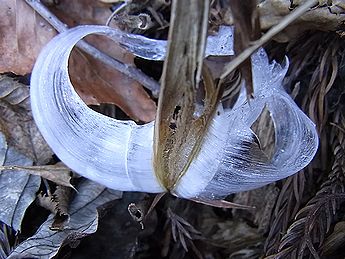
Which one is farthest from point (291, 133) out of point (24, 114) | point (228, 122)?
point (24, 114)

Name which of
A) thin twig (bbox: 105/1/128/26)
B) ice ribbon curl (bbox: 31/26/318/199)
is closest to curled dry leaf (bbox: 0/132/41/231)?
ice ribbon curl (bbox: 31/26/318/199)

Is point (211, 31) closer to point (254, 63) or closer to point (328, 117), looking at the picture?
point (254, 63)

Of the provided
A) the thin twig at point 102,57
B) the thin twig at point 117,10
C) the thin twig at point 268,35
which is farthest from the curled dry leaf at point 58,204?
the thin twig at point 268,35

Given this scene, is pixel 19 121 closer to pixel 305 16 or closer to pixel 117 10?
pixel 117 10

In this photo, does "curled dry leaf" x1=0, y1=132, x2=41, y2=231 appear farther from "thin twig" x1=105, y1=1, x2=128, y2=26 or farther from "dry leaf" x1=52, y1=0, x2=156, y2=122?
"thin twig" x1=105, y1=1, x2=128, y2=26

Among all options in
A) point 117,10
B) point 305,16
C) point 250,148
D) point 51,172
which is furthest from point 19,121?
point 305,16

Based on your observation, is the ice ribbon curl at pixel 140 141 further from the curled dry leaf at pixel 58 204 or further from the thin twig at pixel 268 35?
the thin twig at pixel 268 35
